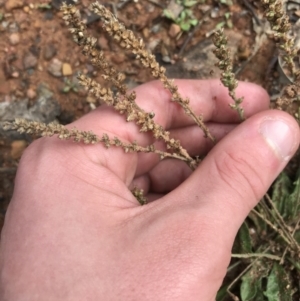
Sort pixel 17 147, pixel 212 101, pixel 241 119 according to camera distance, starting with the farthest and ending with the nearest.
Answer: pixel 17 147 < pixel 212 101 < pixel 241 119

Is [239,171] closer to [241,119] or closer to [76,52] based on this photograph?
[241,119]

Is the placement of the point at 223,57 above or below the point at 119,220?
above

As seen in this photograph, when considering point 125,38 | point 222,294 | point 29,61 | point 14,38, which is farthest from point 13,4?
point 222,294

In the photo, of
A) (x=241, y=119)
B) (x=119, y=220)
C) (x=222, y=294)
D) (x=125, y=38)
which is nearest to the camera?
(x=125, y=38)

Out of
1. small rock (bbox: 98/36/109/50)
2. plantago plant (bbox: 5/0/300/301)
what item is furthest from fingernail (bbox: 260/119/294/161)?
small rock (bbox: 98/36/109/50)

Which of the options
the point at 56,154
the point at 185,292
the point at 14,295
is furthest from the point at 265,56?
the point at 14,295

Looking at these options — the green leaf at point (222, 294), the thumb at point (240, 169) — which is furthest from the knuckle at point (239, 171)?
the green leaf at point (222, 294)
